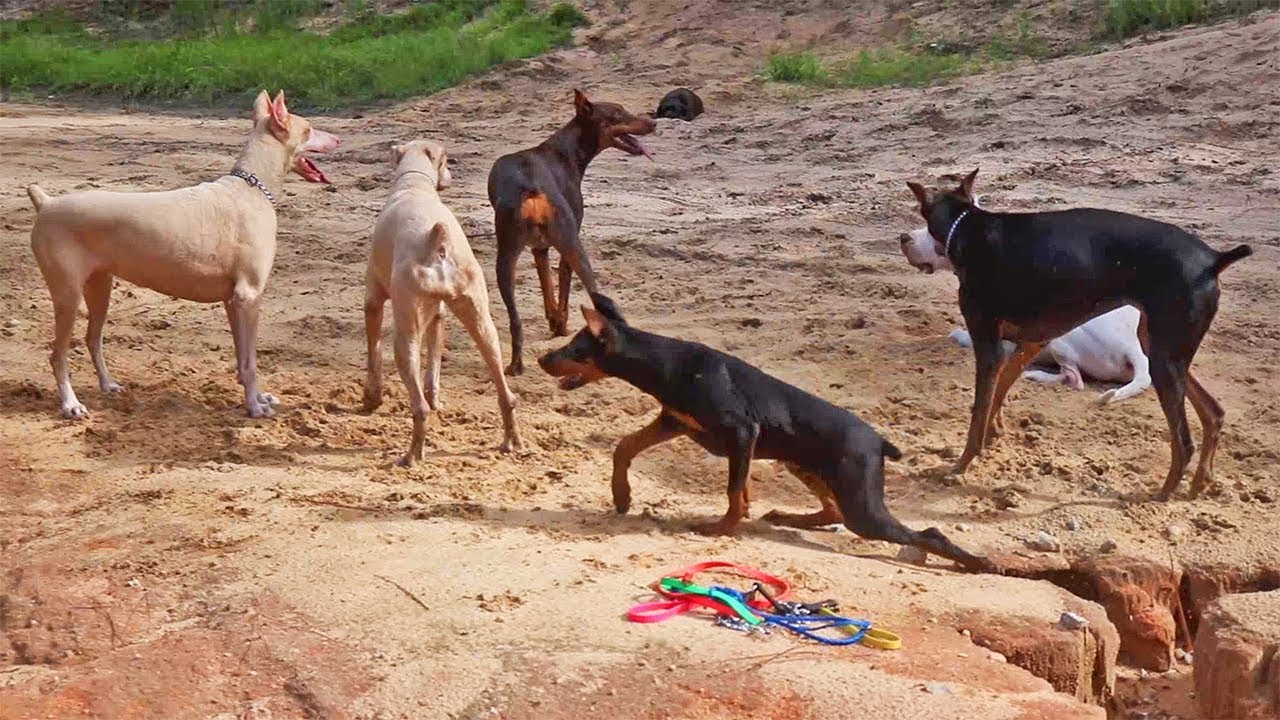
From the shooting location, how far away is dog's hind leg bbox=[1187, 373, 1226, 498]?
7152mm

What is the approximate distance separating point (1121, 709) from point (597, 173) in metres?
7.84

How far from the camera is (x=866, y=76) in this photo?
14.9m

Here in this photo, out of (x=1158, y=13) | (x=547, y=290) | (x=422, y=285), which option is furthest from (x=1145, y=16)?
(x=422, y=285)

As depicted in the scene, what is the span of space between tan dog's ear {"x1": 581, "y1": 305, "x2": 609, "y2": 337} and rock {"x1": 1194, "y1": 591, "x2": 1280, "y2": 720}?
257 centimetres

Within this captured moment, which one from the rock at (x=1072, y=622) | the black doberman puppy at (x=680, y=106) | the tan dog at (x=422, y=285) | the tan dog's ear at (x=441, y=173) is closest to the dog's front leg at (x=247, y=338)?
the tan dog at (x=422, y=285)

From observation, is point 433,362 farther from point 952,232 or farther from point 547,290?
point 952,232

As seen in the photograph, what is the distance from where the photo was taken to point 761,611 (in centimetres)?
553

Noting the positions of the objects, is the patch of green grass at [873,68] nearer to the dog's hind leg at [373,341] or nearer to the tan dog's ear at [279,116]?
the tan dog's ear at [279,116]

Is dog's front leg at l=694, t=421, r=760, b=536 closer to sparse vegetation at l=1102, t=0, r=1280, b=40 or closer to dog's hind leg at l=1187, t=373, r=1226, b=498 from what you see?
dog's hind leg at l=1187, t=373, r=1226, b=498

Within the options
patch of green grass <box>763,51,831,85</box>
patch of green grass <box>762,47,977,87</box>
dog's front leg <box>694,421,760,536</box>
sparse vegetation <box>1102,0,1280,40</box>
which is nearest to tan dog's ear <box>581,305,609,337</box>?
dog's front leg <box>694,421,760,536</box>

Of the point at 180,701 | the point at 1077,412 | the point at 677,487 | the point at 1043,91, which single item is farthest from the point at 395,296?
the point at 1043,91

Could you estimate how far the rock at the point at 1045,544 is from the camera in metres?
6.64

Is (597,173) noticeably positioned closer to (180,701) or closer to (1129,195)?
(1129,195)

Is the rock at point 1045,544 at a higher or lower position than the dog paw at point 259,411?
lower
